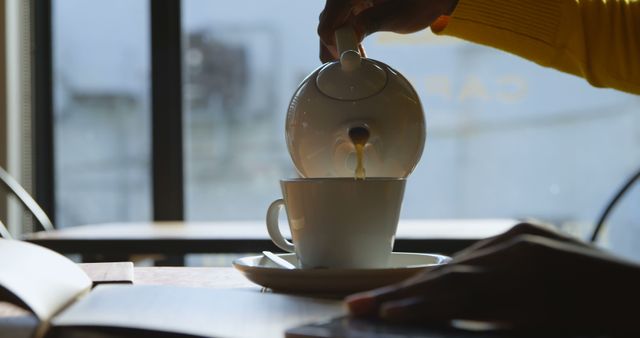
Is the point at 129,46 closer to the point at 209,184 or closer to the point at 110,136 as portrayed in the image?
the point at 110,136

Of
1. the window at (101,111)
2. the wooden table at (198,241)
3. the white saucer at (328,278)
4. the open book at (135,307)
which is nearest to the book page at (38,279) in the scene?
the open book at (135,307)

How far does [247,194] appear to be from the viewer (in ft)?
10.1

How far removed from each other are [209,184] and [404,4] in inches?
83.3

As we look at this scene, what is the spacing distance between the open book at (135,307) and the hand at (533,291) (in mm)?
84

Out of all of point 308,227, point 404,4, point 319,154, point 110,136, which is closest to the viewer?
point 308,227

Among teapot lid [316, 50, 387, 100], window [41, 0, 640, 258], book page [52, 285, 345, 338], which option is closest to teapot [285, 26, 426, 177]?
teapot lid [316, 50, 387, 100]

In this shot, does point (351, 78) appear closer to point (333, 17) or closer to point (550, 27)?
point (333, 17)

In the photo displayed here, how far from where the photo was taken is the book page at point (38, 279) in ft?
1.56

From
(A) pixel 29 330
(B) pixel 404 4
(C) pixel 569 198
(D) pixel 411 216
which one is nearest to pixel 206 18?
(D) pixel 411 216

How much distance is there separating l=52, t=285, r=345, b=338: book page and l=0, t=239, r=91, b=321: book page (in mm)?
19

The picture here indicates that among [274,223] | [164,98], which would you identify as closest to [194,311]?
[274,223]

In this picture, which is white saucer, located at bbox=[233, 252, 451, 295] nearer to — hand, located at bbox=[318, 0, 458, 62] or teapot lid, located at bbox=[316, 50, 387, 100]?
teapot lid, located at bbox=[316, 50, 387, 100]

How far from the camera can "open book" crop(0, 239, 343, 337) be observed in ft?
1.34

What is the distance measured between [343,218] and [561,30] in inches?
23.6
